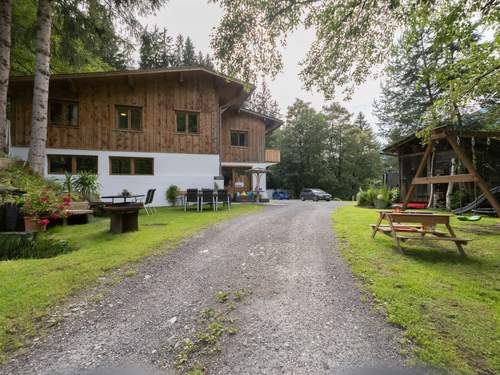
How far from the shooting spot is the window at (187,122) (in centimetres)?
1473

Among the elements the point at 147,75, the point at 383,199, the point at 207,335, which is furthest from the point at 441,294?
the point at 147,75

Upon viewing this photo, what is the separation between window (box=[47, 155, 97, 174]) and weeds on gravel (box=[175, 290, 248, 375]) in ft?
42.8

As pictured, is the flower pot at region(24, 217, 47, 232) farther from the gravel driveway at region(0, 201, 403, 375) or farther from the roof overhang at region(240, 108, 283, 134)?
the roof overhang at region(240, 108, 283, 134)

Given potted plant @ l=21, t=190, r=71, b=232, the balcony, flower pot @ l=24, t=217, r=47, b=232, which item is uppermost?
the balcony

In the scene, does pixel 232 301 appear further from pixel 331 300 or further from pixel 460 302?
pixel 460 302

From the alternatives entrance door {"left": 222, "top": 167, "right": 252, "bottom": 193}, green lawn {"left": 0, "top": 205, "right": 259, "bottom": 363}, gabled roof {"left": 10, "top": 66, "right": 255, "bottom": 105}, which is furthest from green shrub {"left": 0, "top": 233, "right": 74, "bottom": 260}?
entrance door {"left": 222, "top": 167, "right": 252, "bottom": 193}

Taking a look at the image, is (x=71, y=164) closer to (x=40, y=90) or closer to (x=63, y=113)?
(x=63, y=113)

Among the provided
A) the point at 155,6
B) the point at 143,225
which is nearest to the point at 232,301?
the point at 143,225

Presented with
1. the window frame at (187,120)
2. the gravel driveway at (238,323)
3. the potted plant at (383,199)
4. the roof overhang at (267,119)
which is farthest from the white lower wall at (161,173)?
the gravel driveway at (238,323)

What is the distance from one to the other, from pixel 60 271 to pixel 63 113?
12253mm

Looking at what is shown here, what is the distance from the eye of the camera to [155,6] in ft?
33.8

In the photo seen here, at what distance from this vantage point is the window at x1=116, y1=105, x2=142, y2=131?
13.7 metres

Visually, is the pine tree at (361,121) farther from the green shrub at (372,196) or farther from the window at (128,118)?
the window at (128,118)

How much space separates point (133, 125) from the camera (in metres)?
14.0
